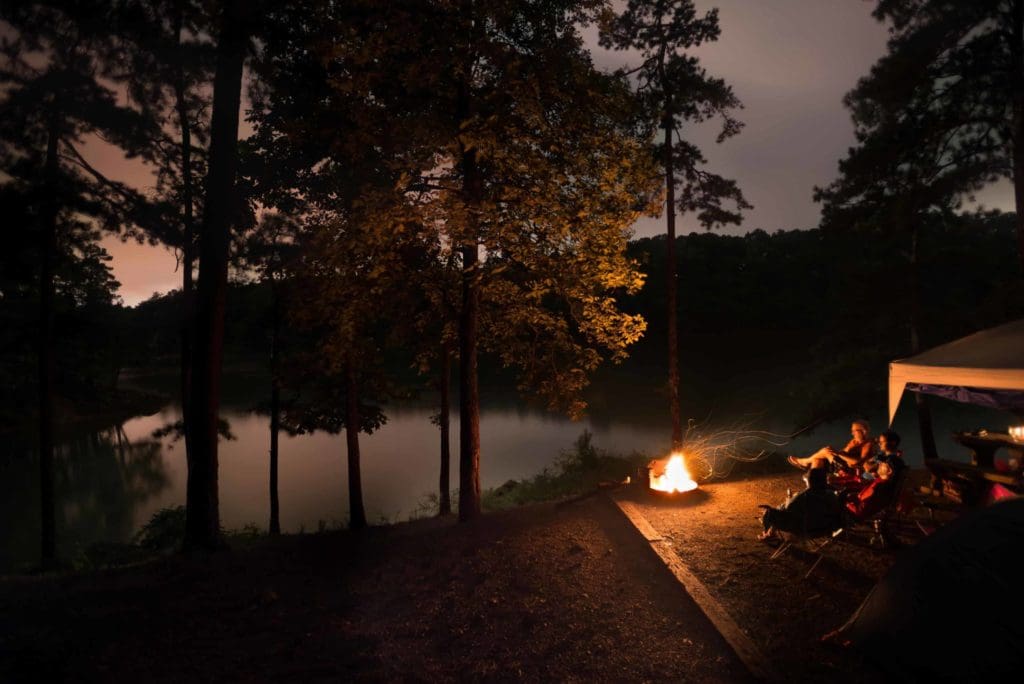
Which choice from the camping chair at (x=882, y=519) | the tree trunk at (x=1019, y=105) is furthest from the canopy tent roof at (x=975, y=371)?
the tree trunk at (x=1019, y=105)

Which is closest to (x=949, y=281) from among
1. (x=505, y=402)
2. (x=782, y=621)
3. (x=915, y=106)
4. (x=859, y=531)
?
(x=915, y=106)

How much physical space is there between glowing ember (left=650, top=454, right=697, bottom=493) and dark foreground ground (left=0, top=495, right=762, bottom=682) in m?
1.66

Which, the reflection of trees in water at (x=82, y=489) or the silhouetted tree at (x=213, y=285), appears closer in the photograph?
the silhouetted tree at (x=213, y=285)

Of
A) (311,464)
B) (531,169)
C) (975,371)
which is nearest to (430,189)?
(531,169)

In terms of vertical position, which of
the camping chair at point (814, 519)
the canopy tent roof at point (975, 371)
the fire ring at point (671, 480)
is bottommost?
the fire ring at point (671, 480)

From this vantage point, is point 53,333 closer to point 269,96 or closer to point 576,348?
point 269,96

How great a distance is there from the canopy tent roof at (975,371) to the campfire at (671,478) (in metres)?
3.32

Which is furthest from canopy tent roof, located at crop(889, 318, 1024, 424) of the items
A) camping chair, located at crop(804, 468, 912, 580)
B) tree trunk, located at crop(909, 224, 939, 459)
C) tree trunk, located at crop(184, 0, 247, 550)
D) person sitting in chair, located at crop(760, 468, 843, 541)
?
tree trunk, located at crop(184, 0, 247, 550)

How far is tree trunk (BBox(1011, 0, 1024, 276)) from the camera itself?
35.4 feet

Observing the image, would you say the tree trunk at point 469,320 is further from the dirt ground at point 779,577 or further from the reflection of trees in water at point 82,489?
the reflection of trees in water at point 82,489

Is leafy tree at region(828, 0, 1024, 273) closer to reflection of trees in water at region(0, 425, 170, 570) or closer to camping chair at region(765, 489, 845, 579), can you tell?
camping chair at region(765, 489, 845, 579)

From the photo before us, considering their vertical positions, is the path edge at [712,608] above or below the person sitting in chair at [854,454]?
below

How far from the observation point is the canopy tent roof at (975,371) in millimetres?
6516

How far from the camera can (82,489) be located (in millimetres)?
28328
